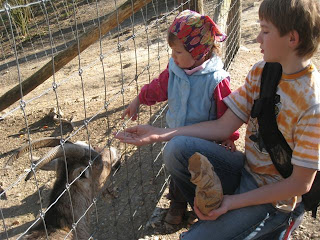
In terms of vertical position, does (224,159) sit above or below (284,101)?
below

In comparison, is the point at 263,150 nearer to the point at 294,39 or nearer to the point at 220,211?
the point at 220,211

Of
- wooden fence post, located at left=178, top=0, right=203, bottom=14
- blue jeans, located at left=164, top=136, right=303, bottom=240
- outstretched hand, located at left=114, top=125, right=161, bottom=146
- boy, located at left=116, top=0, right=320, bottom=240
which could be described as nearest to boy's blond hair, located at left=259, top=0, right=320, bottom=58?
boy, located at left=116, top=0, right=320, bottom=240

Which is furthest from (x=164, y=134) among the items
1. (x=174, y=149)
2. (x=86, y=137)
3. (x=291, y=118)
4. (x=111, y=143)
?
(x=86, y=137)

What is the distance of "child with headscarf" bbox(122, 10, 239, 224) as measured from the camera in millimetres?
2518

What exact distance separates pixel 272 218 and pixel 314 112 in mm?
635

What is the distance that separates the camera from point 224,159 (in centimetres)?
251

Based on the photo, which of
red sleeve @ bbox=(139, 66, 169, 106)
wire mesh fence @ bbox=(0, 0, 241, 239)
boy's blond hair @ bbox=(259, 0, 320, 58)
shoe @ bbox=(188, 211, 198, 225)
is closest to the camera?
boy's blond hair @ bbox=(259, 0, 320, 58)

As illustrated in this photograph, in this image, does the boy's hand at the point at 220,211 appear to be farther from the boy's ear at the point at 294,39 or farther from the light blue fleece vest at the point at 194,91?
the boy's ear at the point at 294,39

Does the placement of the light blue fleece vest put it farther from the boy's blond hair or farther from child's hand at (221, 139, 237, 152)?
the boy's blond hair

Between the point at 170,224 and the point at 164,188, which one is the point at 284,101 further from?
the point at 164,188

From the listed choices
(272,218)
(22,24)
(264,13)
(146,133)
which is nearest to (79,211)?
(146,133)

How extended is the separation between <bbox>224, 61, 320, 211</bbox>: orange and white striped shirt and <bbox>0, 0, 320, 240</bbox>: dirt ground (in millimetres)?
822

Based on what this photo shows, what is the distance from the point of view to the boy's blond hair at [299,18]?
6.49 ft

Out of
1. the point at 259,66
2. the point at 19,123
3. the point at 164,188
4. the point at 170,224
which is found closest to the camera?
the point at 259,66
